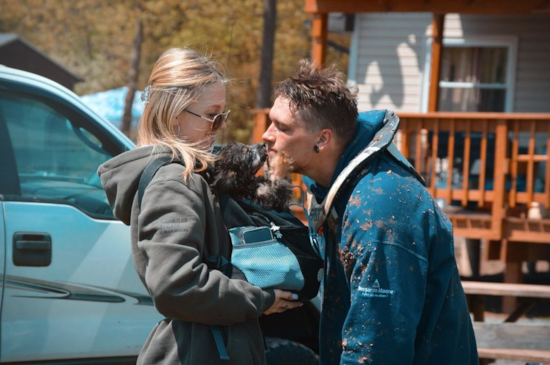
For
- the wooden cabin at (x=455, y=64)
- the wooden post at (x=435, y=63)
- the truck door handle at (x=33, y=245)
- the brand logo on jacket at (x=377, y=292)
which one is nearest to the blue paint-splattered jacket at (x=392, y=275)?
the brand logo on jacket at (x=377, y=292)


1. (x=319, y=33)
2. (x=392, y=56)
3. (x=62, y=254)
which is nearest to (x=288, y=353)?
(x=62, y=254)

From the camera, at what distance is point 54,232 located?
3307 millimetres

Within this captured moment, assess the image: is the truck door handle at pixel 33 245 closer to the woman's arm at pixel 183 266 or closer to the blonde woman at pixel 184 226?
the blonde woman at pixel 184 226

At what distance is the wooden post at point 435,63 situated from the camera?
9.91 meters

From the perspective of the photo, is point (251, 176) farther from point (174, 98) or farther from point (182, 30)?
point (182, 30)

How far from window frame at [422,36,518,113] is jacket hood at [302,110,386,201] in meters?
9.94

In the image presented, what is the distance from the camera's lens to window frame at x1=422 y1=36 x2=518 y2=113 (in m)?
11.4

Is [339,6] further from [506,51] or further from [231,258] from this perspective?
[231,258]

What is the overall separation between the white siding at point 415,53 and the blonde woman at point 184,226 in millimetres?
9999

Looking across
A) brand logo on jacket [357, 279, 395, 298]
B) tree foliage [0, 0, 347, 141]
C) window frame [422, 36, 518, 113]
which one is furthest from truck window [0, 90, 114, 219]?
tree foliage [0, 0, 347, 141]

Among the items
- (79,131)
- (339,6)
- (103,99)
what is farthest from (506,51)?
(103,99)

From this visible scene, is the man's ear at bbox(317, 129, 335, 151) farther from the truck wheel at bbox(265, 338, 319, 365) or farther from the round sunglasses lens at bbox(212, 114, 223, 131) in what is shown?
the truck wheel at bbox(265, 338, 319, 365)

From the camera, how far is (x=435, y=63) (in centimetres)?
1006

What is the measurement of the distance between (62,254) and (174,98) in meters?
1.48
